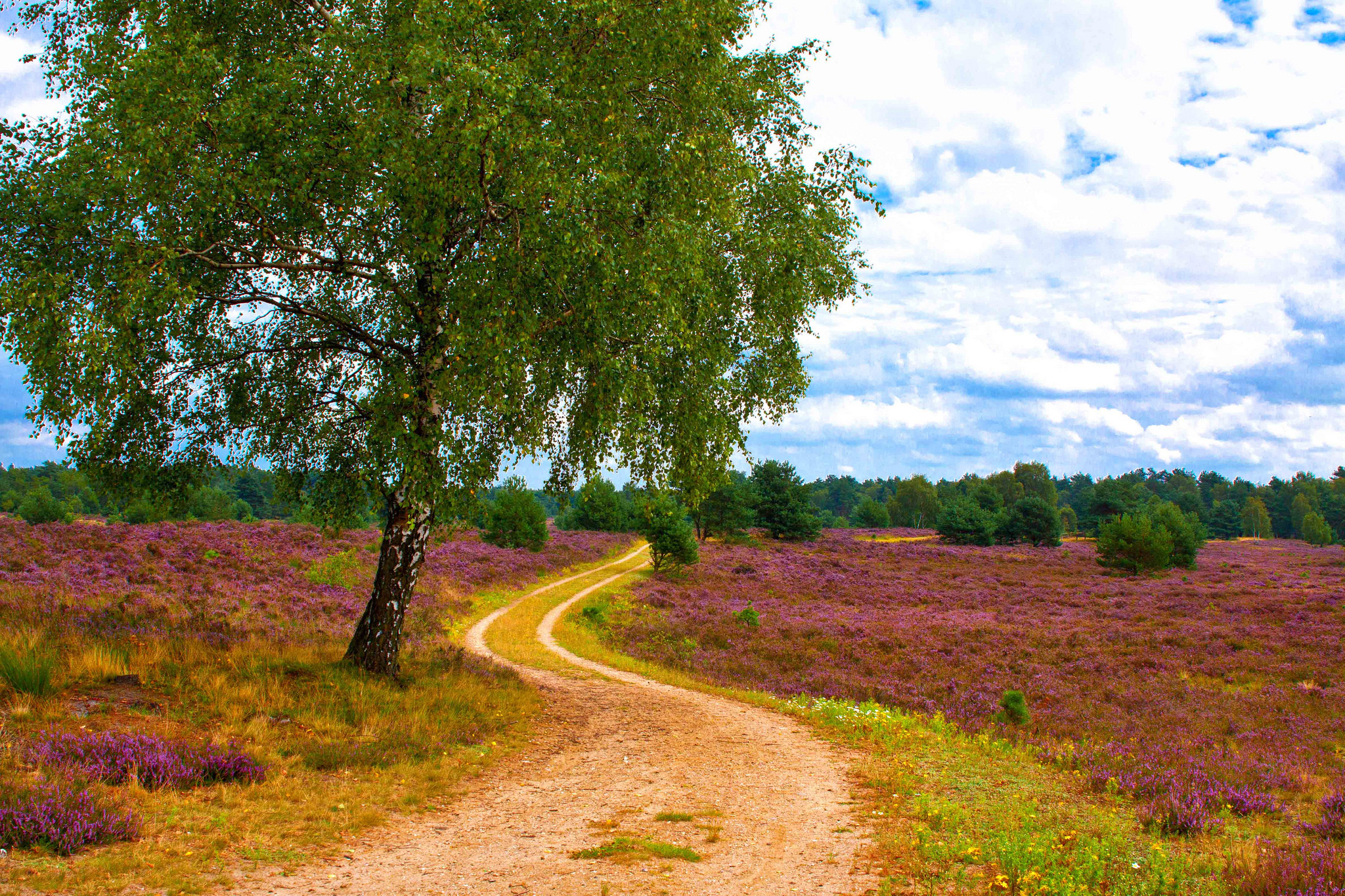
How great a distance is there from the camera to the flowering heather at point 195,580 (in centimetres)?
1520

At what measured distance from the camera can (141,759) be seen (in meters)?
7.82

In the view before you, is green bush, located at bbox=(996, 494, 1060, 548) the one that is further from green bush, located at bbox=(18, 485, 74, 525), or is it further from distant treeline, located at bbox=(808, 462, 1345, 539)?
green bush, located at bbox=(18, 485, 74, 525)

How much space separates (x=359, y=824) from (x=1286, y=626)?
34793mm

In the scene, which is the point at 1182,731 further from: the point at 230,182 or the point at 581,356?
the point at 230,182

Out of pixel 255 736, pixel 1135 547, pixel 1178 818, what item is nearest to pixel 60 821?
pixel 255 736

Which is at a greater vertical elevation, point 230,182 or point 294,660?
point 230,182

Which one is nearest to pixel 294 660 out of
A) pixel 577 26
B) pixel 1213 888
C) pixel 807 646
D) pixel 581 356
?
pixel 581 356

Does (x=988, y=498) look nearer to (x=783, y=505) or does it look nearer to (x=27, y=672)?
(x=783, y=505)

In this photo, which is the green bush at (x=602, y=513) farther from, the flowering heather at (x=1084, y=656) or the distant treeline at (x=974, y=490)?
the flowering heather at (x=1084, y=656)

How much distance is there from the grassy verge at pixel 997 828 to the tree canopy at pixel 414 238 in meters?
6.04

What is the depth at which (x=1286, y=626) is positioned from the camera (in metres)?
28.4

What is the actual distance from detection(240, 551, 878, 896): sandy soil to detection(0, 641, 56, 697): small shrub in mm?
5435

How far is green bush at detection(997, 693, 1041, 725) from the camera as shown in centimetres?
1653

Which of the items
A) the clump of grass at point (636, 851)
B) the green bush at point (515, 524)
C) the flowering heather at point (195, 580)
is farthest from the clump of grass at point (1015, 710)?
the green bush at point (515, 524)
